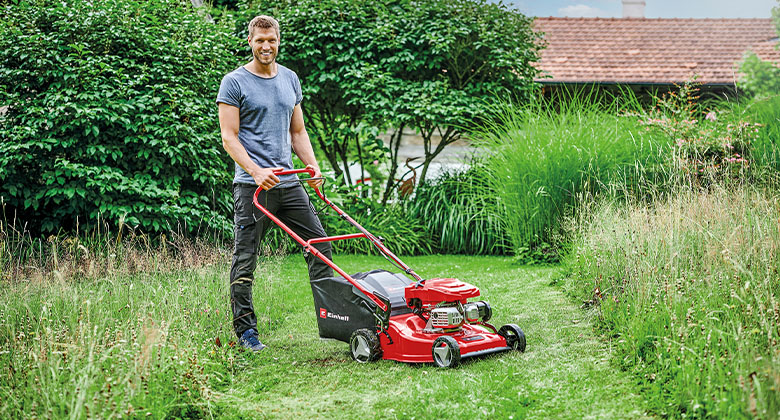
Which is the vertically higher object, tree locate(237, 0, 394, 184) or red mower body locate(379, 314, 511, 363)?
tree locate(237, 0, 394, 184)

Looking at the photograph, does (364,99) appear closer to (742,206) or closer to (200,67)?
(200,67)

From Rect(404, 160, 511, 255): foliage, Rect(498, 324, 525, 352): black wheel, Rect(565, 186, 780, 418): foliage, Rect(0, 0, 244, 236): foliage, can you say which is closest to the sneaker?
Rect(498, 324, 525, 352): black wheel

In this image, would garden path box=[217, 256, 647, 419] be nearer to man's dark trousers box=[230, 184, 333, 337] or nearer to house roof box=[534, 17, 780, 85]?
man's dark trousers box=[230, 184, 333, 337]

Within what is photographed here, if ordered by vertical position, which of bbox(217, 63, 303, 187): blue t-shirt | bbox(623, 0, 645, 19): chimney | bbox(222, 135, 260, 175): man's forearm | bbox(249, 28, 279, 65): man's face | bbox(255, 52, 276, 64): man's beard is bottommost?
bbox(222, 135, 260, 175): man's forearm

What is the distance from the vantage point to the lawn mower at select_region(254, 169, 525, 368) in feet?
12.0

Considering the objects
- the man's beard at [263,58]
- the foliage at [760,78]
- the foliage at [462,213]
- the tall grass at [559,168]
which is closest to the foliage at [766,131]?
the foliage at [760,78]

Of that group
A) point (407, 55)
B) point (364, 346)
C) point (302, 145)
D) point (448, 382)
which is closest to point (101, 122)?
point (302, 145)

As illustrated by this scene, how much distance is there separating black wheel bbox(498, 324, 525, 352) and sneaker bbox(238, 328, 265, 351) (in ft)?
4.54

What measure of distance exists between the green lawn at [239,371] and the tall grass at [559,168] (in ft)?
7.75

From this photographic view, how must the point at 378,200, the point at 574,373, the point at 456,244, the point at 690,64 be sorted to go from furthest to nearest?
the point at 690,64 → the point at 378,200 → the point at 456,244 → the point at 574,373

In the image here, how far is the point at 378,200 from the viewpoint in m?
10.1

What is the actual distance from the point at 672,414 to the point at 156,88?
214 inches

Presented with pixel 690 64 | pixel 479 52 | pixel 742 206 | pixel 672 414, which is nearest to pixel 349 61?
pixel 479 52

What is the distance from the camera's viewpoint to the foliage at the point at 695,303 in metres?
2.82
